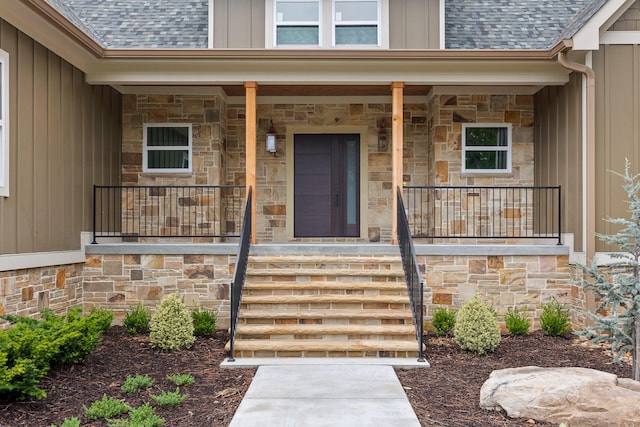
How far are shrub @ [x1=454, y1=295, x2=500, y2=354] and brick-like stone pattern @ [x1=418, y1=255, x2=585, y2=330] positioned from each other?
4.18 ft

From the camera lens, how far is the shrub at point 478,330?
6707 millimetres

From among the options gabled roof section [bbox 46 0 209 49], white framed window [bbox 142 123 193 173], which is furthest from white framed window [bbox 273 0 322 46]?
white framed window [bbox 142 123 193 173]

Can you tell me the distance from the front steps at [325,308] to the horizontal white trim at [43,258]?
2.29 m

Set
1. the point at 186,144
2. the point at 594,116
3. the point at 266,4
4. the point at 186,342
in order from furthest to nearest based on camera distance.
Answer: the point at 186,144 → the point at 266,4 → the point at 594,116 → the point at 186,342

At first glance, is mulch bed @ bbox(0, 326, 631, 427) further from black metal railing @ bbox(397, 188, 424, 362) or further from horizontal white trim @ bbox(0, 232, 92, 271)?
horizontal white trim @ bbox(0, 232, 92, 271)

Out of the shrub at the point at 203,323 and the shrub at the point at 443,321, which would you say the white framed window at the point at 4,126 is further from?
the shrub at the point at 443,321

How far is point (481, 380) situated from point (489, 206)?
14.3ft

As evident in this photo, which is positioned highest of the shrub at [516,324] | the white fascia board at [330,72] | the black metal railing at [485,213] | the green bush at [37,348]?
the white fascia board at [330,72]

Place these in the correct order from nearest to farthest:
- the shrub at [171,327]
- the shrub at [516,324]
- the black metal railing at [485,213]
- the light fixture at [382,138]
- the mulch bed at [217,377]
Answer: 1. the mulch bed at [217,377]
2. the shrub at [171,327]
3. the shrub at [516,324]
4. the black metal railing at [485,213]
5. the light fixture at [382,138]

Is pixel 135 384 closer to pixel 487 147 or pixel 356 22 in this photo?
pixel 356 22

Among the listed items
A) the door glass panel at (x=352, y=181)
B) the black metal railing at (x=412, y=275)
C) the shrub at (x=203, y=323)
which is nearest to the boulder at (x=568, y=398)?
the black metal railing at (x=412, y=275)

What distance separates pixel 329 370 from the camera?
601 cm

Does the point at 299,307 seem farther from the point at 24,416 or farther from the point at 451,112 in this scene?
the point at 451,112

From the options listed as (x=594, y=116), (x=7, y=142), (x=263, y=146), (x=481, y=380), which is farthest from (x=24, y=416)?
(x=594, y=116)
